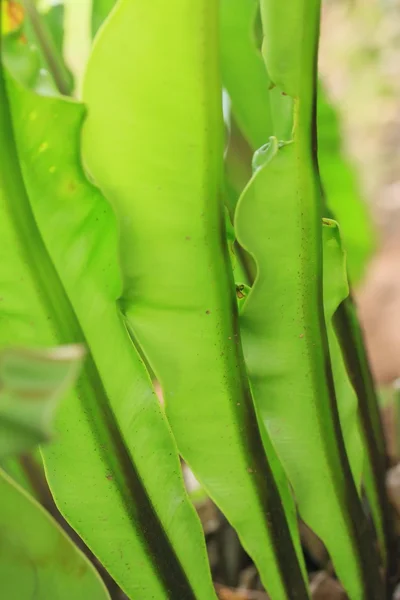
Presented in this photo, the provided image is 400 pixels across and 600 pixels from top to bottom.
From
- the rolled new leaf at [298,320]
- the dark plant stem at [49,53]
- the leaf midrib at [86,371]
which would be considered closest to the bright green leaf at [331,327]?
the rolled new leaf at [298,320]

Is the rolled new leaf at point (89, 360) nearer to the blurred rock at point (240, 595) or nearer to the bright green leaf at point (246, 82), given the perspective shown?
the blurred rock at point (240, 595)

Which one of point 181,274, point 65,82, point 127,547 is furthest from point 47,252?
point 65,82

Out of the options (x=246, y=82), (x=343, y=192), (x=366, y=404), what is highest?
(x=246, y=82)

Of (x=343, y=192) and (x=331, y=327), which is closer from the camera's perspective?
(x=331, y=327)

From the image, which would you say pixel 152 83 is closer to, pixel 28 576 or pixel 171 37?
pixel 171 37

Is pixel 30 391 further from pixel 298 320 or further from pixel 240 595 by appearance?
pixel 240 595

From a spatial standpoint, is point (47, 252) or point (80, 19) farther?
point (80, 19)

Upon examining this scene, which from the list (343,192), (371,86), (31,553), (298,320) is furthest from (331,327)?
(371,86)
